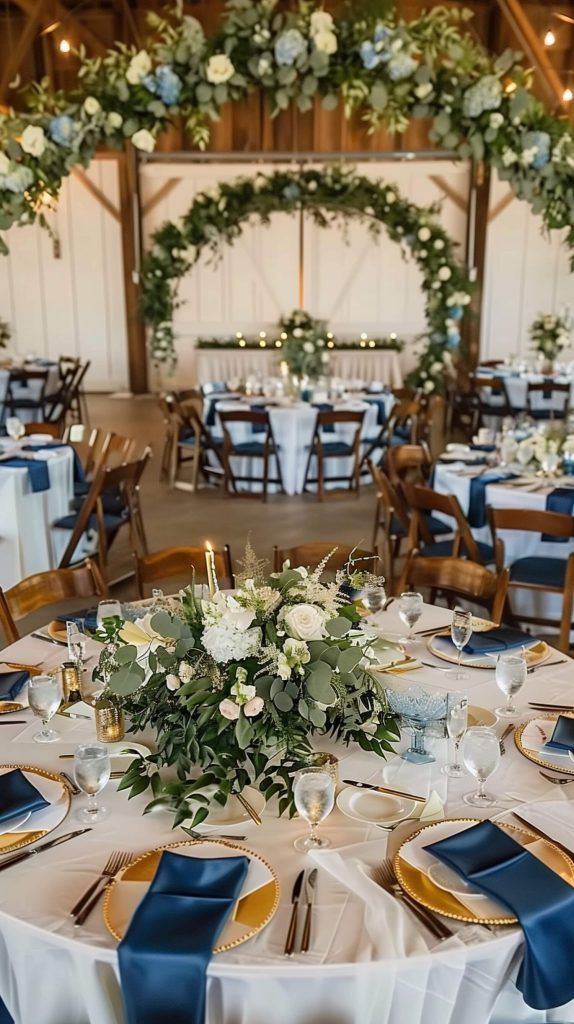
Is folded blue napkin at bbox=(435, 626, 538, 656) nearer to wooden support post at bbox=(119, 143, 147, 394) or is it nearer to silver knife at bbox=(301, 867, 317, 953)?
silver knife at bbox=(301, 867, 317, 953)

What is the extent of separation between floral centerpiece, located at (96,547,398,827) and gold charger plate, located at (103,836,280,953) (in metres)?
0.13

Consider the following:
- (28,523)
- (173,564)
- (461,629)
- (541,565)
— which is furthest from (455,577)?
(28,523)

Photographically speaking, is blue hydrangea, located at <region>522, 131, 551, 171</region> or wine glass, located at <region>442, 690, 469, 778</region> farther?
blue hydrangea, located at <region>522, 131, 551, 171</region>

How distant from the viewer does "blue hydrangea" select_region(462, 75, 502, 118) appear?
495 cm

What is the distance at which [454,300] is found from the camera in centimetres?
1098

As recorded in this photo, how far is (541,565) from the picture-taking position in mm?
4715

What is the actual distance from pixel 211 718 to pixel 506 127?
4.37 m

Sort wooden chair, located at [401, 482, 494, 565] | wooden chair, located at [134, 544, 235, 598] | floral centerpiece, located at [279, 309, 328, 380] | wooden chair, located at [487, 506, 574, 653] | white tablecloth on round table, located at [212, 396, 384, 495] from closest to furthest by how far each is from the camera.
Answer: wooden chair, located at [134, 544, 235, 598], wooden chair, located at [487, 506, 574, 653], wooden chair, located at [401, 482, 494, 565], white tablecloth on round table, located at [212, 396, 384, 495], floral centerpiece, located at [279, 309, 328, 380]

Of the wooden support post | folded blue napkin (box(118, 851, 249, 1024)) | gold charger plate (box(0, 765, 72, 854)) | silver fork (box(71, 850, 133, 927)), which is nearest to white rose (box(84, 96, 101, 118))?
gold charger plate (box(0, 765, 72, 854))

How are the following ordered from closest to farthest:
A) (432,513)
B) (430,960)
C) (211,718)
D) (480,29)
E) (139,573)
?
(430,960), (211,718), (139,573), (432,513), (480,29)

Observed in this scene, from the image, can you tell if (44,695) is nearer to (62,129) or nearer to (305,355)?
(62,129)

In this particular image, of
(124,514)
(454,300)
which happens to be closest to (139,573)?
(124,514)

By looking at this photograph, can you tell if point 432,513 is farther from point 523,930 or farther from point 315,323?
point 315,323

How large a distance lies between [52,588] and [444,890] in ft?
6.76
